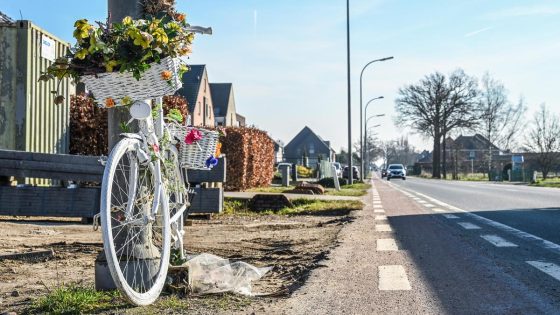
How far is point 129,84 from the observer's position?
157 inches

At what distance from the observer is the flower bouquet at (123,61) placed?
12.6 ft

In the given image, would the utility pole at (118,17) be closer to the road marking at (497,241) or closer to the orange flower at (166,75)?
the orange flower at (166,75)

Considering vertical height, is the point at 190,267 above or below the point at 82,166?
below

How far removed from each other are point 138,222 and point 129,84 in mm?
895

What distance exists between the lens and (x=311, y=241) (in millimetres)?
8062

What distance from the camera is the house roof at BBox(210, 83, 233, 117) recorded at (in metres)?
73.3

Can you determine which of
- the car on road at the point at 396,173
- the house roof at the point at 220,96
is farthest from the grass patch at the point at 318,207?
the house roof at the point at 220,96

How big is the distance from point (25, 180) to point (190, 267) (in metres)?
6.46

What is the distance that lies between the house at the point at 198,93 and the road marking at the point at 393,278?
4920 centimetres

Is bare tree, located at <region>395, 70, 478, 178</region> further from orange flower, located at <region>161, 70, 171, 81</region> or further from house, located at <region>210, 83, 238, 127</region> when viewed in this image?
orange flower, located at <region>161, 70, 171, 81</region>

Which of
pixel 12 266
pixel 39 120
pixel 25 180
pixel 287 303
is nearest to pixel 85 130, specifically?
pixel 39 120

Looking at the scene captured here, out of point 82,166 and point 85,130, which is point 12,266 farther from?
point 85,130

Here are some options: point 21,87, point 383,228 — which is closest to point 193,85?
point 21,87

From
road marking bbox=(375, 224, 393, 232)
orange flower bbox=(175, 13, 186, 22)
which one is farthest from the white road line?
orange flower bbox=(175, 13, 186, 22)
